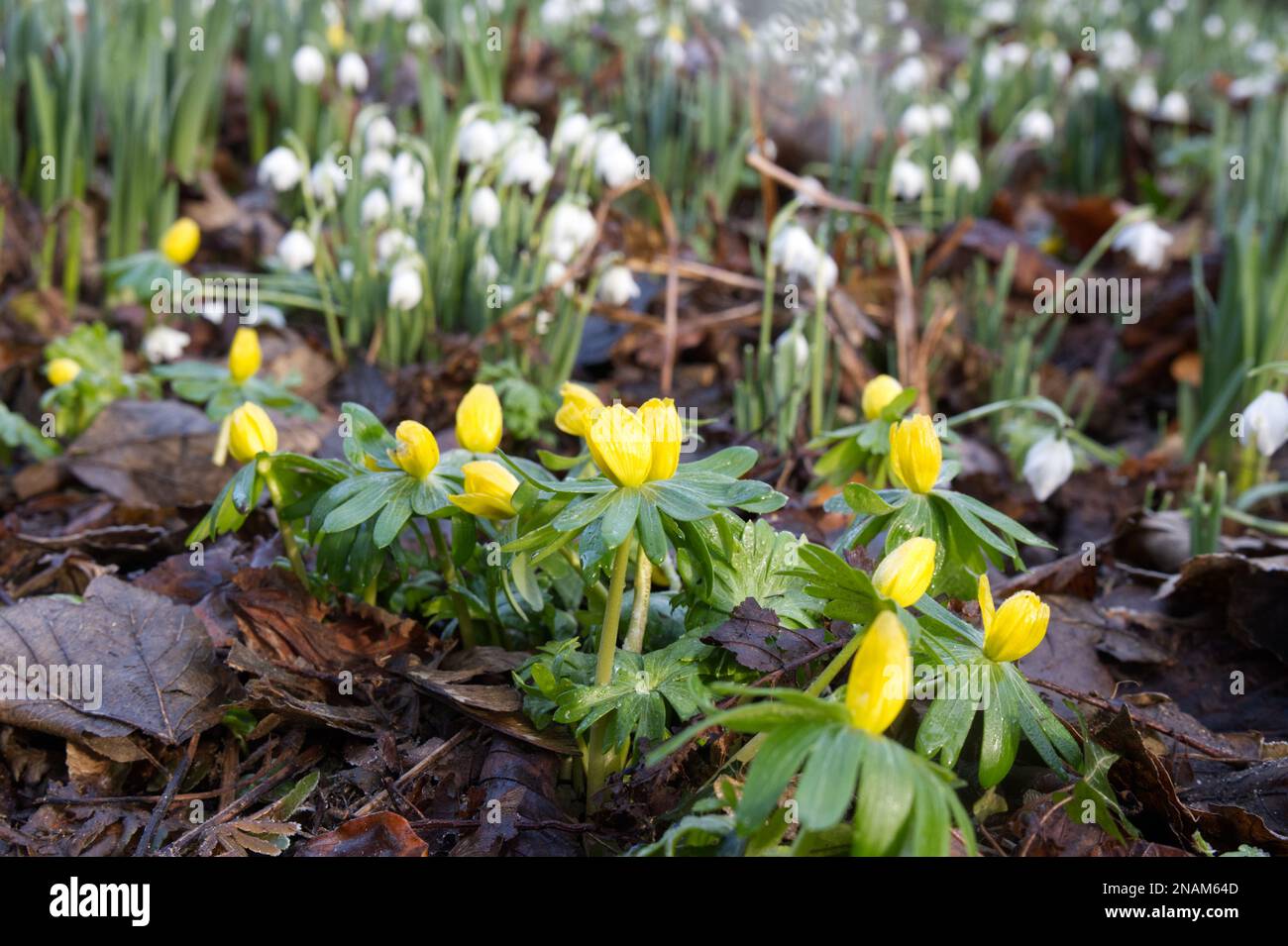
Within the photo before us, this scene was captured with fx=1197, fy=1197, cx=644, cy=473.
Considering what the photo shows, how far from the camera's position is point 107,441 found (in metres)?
2.25

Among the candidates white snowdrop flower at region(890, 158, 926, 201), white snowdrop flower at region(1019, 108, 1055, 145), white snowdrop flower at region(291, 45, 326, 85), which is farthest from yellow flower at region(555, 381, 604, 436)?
white snowdrop flower at region(1019, 108, 1055, 145)

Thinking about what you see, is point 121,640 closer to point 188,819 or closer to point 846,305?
point 188,819

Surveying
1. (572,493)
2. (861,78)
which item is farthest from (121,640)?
(861,78)

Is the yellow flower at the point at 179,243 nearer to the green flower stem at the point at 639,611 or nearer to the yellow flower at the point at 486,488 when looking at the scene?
the yellow flower at the point at 486,488

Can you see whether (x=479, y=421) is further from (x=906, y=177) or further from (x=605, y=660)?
(x=906, y=177)

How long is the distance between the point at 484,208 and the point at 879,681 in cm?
190

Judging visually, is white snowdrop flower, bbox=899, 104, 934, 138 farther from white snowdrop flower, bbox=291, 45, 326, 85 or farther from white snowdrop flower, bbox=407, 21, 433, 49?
white snowdrop flower, bbox=291, 45, 326, 85

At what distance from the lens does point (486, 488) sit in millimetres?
1303

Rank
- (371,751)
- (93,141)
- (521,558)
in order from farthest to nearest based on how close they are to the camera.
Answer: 1. (93,141)
2. (371,751)
3. (521,558)

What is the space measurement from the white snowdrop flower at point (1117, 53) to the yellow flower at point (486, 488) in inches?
179

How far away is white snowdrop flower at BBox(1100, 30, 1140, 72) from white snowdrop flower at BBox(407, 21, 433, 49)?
2.90 m

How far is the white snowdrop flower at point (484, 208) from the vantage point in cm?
261

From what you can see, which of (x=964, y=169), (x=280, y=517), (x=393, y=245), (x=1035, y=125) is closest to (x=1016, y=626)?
(x=280, y=517)
